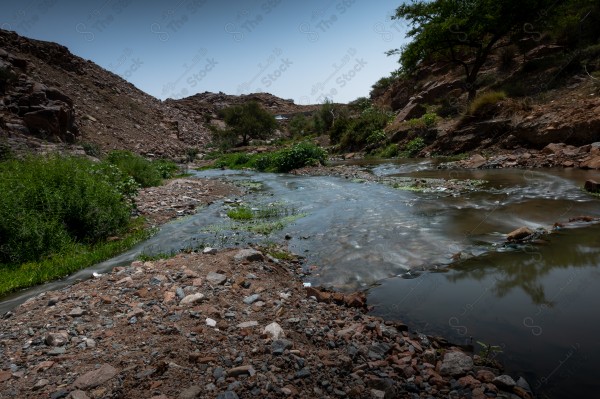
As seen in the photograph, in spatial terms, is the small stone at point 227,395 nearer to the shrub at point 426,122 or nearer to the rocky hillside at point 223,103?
the shrub at point 426,122

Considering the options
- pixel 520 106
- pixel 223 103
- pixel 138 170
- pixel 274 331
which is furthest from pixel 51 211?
pixel 223 103

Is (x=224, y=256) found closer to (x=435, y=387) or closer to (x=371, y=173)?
(x=435, y=387)

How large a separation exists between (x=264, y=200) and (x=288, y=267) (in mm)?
7456

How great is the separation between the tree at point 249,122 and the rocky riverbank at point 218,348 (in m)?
48.6

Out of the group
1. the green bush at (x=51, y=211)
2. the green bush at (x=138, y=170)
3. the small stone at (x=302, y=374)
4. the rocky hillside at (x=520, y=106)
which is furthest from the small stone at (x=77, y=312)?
the rocky hillside at (x=520, y=106)

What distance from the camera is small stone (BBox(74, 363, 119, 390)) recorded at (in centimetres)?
292

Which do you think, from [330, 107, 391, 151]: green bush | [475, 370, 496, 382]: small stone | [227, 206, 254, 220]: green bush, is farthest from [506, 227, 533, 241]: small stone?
[330, 107, 391, 151]: green bush

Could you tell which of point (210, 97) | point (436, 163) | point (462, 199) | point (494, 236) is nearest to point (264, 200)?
point (462, 199)

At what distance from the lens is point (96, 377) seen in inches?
118

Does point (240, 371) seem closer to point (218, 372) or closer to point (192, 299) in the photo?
point (218, 372)

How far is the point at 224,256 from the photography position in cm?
611

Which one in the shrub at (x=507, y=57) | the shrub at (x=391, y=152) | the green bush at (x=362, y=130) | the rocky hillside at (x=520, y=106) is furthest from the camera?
the shrub at (x=507, y=57)

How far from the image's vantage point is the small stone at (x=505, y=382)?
288cm

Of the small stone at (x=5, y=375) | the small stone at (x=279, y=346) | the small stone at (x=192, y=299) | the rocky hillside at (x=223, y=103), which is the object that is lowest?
the small stone at (x=279, y=346)
